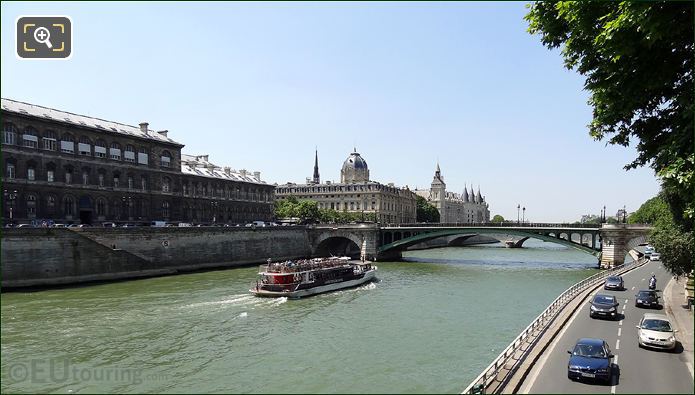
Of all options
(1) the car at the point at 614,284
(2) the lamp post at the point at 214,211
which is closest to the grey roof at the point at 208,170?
(2) the lamp post at the point at 214,211

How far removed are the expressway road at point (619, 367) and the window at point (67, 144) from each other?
59142mm

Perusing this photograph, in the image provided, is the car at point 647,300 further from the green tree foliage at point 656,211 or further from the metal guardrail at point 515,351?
the green tree foliage at point 656,211

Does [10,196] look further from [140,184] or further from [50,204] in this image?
[140,184]

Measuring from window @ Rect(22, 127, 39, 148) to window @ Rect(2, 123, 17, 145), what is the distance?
98 cm

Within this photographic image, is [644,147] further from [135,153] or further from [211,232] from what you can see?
[135,153]

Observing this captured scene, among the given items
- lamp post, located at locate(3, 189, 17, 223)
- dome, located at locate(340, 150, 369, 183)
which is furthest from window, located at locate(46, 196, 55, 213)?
dome, located at locate(340, 150, 369, 183)

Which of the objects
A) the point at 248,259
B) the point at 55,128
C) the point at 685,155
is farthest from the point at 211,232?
the point at 685,155

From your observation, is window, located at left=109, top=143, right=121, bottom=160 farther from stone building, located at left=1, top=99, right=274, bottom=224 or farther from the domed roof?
the domed roof

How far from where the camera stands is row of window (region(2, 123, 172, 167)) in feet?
178

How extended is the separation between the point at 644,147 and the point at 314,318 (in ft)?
82.6

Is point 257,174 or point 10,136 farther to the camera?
point 257,174

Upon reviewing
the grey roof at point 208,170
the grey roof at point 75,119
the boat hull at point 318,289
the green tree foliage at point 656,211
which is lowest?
the boat hull at point 318,289

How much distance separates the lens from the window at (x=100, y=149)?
63.3 meters

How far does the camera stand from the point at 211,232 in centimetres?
7100
